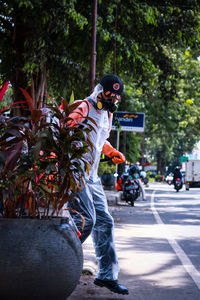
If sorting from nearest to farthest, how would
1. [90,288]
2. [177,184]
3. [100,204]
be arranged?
[100,204] → [90,288] → [177,184]

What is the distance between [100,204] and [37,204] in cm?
96

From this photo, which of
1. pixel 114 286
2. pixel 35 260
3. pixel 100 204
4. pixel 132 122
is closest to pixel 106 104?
pixel 100 204

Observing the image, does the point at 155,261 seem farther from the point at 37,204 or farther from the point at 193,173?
the point at 193,173

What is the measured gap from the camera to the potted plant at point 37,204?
3963 mm

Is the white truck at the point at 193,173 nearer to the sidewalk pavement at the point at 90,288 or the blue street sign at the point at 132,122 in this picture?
the blue street sign at the point at 132,122

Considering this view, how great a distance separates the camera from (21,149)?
3975mm

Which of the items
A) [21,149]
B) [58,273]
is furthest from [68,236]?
[21,149]

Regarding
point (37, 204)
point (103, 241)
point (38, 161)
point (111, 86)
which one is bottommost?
point (103, 241)

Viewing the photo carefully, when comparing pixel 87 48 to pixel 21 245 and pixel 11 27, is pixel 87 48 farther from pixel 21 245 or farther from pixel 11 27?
pixel 21 245

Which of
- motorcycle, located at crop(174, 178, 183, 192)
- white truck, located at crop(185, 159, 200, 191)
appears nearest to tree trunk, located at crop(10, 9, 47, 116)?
motorcycle, located at crop(174, 178, 183, 192)

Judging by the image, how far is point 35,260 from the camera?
3967mm

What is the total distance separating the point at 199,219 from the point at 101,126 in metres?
9.04

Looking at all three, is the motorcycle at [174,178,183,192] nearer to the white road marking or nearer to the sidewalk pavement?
the white road marking

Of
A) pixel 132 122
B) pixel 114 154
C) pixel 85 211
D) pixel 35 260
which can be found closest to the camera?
pixel 35 260
